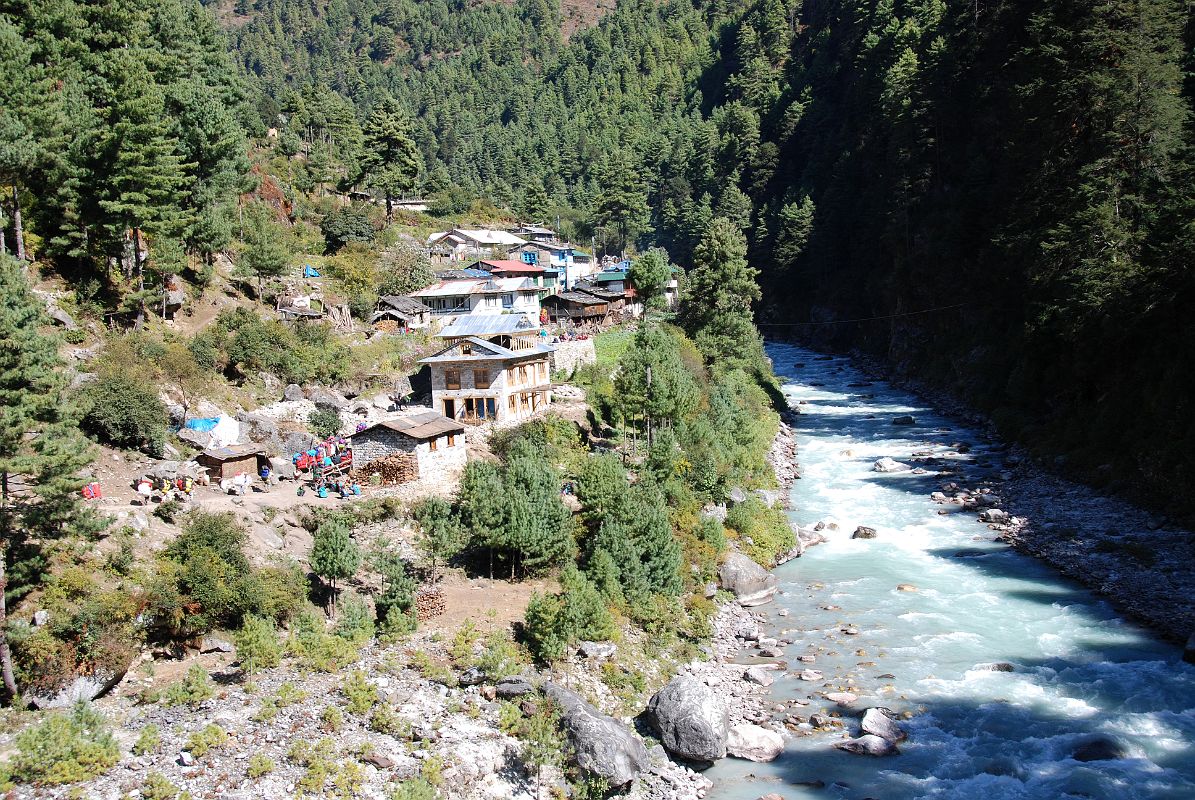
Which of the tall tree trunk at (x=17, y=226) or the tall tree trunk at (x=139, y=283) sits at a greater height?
the tall tree trunk at (x=17, y=226)

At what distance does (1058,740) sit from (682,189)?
10138 centimetres

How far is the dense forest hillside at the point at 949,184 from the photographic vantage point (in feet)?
120

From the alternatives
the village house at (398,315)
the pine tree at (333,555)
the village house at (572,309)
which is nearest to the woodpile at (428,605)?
the pine tree at (333,555)

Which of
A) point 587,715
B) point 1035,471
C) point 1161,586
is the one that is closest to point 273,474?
point 587,715

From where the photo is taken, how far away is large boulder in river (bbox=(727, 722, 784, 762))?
20094 millimetres

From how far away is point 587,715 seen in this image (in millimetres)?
19453

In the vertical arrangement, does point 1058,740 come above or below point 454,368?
below

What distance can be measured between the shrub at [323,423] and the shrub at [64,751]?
19.4 meters

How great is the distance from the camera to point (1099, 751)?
18953mm

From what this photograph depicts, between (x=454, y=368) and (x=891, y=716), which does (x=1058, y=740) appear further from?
(x=454, y=368)

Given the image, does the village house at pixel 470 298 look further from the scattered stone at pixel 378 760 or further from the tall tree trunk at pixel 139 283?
the scattered stone at pixel 378 760

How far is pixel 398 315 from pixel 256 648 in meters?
32.4

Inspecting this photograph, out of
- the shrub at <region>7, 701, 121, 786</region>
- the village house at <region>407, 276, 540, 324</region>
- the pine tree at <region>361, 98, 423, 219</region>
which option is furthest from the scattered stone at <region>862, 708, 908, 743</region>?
the pine tree at <region>361, 98, 423, 219</region>

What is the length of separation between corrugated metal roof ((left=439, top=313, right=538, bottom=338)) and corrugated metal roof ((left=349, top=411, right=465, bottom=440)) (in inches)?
385
